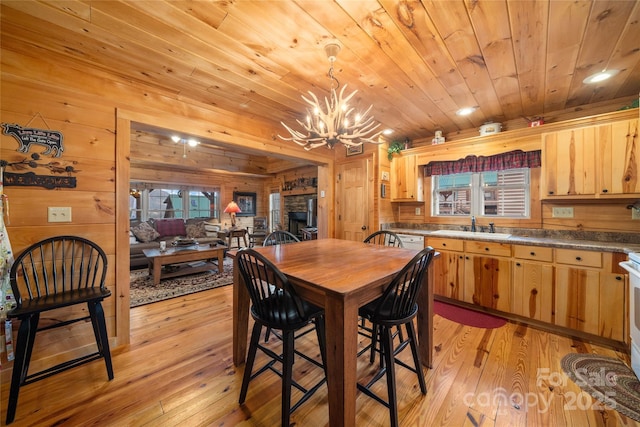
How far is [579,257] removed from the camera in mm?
2213

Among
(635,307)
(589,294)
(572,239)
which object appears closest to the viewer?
(635,307)

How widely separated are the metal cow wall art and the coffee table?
2097 millimetres

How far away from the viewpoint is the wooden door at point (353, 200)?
3738 mm

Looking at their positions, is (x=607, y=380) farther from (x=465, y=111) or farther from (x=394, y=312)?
(x=465, y=111)

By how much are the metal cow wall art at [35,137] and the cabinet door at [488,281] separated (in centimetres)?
408

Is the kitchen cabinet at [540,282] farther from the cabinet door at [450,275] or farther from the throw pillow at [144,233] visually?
the throw pillow at [144,233]

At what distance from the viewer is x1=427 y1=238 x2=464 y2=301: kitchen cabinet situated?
2914 millimetres

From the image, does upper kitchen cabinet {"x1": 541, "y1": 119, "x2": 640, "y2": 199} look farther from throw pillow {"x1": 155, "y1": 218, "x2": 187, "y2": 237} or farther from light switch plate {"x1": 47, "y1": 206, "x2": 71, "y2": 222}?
throw pillow {"x1": 155, "y1": 218, "x2": 187, "y2": 237}

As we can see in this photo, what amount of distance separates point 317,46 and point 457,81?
136cm

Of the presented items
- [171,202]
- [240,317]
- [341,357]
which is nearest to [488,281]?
[341,357]

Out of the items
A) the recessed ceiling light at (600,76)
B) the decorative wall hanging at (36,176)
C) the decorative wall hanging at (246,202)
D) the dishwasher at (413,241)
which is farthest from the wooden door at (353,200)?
the decorative wall hanging at (246,202)

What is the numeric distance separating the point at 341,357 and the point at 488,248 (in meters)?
2.45

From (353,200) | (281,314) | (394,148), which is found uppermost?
(394,148)

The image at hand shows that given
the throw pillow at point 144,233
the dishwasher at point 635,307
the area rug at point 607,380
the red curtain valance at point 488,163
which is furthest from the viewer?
the throw pillow at point 144,233
